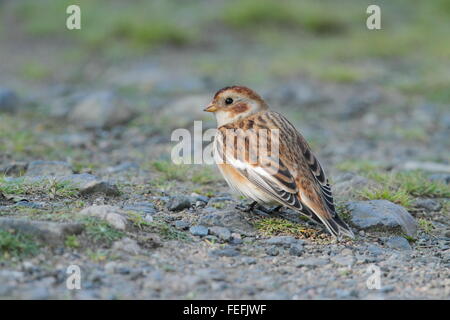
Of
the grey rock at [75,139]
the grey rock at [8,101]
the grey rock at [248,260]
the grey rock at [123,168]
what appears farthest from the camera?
the grey rock at [8,101]

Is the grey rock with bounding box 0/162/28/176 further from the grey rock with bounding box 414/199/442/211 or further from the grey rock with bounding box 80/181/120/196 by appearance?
the grey rock with bounding box 414/199/442/211

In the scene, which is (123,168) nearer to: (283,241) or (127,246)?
(283,241)

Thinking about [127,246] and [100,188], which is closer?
[127,246]

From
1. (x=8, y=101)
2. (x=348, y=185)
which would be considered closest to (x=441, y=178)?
(x=348, y=185)

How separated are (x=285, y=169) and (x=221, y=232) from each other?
69cm

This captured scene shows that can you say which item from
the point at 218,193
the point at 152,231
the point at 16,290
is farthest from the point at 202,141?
the point at 16,290

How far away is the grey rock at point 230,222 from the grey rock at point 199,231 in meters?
0.15

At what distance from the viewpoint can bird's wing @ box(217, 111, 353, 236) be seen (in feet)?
18.0

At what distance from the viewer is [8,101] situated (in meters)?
9.82

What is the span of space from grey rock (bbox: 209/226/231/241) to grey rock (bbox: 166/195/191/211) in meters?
0.51

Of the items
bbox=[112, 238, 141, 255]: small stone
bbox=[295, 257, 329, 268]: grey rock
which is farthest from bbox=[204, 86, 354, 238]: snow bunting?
bbox=[112, 238, 141, 255]: small stone

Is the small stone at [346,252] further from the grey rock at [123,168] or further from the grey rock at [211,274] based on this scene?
the grey rock at [123,168]

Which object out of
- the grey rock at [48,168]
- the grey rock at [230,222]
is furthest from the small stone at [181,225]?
the grey rock at [48,168]

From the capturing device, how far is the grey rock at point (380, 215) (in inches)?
231
